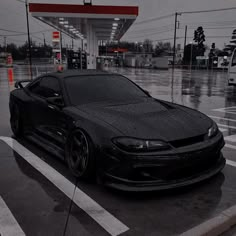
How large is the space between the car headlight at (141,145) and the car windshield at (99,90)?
123 cm

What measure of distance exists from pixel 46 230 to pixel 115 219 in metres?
0.68

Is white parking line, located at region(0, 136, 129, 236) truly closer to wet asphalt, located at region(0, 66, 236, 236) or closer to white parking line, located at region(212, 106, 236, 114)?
wet asphalt, located at region(0, 66, 236, 236)

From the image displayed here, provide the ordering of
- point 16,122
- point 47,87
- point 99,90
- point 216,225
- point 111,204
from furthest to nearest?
point 16,122, point 47,87, point 99,90, point 111,204, point 216,225

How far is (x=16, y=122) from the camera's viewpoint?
218 inches

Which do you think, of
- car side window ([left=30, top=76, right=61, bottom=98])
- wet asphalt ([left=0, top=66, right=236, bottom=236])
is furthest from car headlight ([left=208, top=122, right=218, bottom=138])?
car side window ([left=30, top=76, right=61, bottom=98])

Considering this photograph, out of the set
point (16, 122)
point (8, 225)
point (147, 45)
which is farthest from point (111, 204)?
point (147, 45)

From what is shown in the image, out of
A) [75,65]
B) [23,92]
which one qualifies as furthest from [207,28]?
[23,92]

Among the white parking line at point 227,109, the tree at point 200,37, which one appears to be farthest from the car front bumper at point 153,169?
the tree at point 200,37

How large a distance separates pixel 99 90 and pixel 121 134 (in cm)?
139

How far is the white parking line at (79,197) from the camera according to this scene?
2666mm

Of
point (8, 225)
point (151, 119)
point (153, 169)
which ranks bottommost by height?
point (8, 225)

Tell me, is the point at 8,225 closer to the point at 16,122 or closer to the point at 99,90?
the point at 99,90

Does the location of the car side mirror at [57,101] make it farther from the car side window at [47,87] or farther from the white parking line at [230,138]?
the white parking line at [230,138]

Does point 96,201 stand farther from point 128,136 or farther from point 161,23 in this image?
point 161,23
